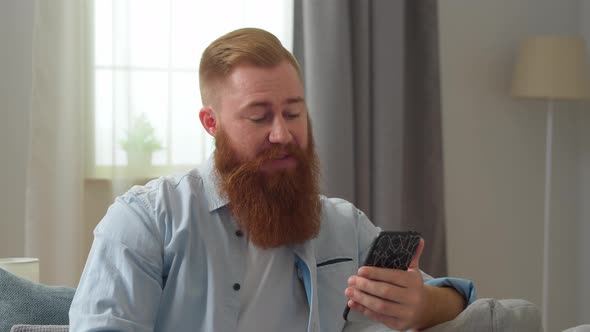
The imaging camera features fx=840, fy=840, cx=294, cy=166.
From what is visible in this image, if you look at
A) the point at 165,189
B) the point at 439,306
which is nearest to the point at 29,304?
the point at 165,189

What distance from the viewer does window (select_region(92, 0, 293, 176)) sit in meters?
3.00

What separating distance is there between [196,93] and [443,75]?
4.18 ft

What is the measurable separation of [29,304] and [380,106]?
6.62 ft

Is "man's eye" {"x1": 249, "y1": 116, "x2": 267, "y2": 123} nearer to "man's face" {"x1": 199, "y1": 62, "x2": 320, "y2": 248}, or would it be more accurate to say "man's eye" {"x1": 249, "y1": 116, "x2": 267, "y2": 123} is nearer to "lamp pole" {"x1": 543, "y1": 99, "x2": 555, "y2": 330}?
"man's face" {"x1": 199, "y1": 62, "x2": 320, "y2": 248}

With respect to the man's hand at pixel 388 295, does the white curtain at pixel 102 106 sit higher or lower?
higher

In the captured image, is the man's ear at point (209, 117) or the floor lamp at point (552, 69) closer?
the man's ear at point (209, 117)

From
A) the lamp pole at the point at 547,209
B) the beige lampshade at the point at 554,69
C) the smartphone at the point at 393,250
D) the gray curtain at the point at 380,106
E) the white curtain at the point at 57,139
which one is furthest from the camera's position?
the lamp pole at the point at 547,209

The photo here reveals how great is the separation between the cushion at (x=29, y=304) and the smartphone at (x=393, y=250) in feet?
2.22

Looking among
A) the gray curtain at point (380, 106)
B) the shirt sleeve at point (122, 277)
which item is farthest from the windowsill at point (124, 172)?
the shirt sleeve at point (122, 277)

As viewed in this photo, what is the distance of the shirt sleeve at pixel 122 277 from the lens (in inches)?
62.9

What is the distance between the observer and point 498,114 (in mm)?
4023

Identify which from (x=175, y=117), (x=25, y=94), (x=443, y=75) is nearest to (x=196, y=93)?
(x=175, y=117)

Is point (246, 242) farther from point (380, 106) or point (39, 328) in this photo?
point (380, 106)

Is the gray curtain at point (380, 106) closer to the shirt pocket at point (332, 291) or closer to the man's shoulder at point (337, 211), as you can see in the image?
the man's shoulder at point (337, 211)
